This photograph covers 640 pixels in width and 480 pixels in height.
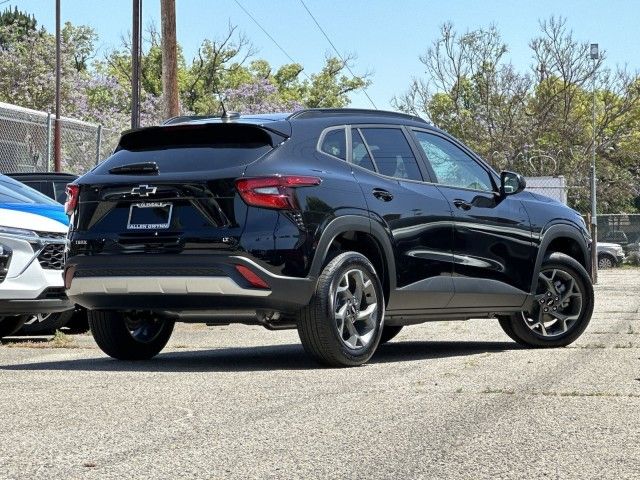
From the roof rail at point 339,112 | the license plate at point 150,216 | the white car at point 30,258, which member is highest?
the roof rail at point 339,112

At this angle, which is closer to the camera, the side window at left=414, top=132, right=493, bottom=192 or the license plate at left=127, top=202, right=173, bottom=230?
the license plate at left=127, top=202, right=173, bottom=230

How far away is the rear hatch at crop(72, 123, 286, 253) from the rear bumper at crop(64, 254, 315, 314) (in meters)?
0.09

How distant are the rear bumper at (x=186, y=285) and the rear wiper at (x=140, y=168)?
0.58 m

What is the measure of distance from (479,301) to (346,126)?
Result: 68.0 inches

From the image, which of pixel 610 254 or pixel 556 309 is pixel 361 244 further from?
pixel 610 254

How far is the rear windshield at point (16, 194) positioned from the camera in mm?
12062

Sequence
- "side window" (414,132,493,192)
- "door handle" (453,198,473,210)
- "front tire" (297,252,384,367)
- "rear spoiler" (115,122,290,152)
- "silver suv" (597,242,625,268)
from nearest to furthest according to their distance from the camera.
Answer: "front tire" (297,252,384,367), "rear spoiler" (115,122,290,152), "door handle" (453,198,473,210), "side window" (414,132,493,192), "silver suv" (597,242,625,268)

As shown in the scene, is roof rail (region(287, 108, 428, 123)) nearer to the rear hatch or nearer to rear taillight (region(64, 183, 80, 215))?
the rear hatch

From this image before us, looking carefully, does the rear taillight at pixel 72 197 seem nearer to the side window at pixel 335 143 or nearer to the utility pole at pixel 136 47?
the side window at pixel 335 143

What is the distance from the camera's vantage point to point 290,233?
8602mm

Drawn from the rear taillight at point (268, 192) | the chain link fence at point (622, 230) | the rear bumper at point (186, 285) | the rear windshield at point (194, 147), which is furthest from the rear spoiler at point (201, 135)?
the chain link fence at point (622, 230)

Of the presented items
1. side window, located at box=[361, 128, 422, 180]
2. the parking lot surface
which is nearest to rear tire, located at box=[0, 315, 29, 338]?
the parking lot surface

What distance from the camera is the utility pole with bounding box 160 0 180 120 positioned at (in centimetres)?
2153

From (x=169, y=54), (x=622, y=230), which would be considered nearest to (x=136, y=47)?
(x=169, y=54)
